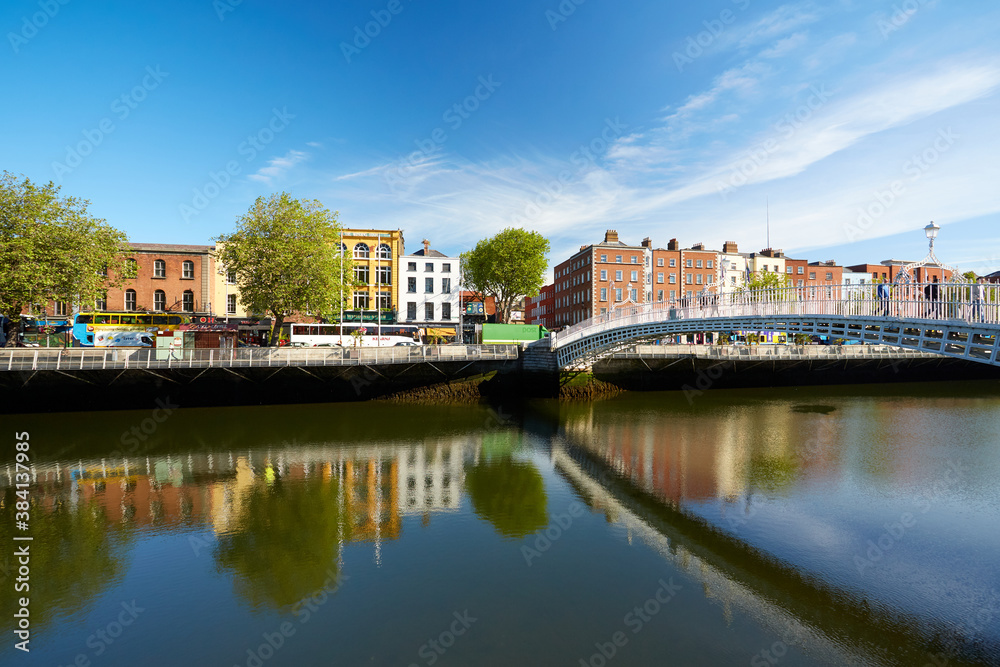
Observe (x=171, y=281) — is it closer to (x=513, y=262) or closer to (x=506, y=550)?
(x=513, y=262)

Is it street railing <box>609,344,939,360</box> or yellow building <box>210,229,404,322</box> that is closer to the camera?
street railing <box>609,344,939,360</box>

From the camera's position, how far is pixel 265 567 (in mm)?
9844

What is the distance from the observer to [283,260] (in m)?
30.2

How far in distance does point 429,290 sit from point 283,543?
38.1m

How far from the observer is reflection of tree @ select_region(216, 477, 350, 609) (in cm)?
909

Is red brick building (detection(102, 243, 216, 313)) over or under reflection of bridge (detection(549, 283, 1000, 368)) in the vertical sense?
over

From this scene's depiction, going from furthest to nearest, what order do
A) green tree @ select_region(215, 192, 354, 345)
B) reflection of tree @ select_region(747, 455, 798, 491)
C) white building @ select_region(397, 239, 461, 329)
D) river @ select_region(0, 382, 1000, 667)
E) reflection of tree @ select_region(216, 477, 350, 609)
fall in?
1. white building @ select_region(397, 239, 461, 329)
2. green tree @ select_region(215, 192, 354, 345)
3. reflection of tree @ select_region(747, 455, 798, 491)
4. reflection of tree @ select_region(216, 477, 350, 609)
5. river @ select_region(0, 382, 1000, 667)

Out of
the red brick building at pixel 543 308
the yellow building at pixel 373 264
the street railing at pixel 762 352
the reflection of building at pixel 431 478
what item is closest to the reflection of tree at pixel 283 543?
the reflection of building at pixel 431 478

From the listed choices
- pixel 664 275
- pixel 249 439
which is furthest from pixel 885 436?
pixel 664 275

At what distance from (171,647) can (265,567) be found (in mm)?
2487

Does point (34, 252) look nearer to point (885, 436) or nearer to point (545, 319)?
point (885, 436)
